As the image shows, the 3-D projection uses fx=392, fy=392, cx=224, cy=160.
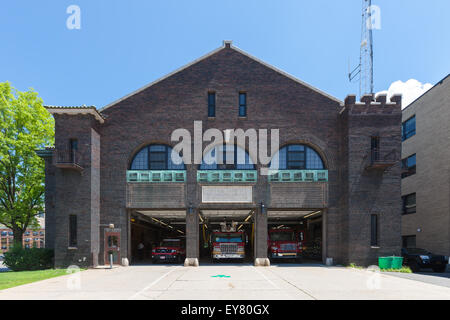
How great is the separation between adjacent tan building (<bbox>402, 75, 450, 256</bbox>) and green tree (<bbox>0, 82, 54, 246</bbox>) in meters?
29.9

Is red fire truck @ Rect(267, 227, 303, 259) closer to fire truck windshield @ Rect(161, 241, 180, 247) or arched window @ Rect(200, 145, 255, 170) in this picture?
arched window @ Rect(200, 145, 255, 170)

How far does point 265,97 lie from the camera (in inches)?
1001

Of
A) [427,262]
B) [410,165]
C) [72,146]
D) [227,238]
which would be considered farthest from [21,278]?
[410,165]

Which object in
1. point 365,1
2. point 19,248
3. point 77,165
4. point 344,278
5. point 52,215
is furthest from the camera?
point 365,1

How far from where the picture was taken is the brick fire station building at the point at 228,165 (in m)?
23.6

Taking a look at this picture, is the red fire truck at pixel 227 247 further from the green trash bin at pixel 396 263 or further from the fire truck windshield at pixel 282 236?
the green trash bin at pixel 396 263

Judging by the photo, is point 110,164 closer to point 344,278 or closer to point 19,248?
point 19,248

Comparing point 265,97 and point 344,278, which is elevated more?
point 265,97

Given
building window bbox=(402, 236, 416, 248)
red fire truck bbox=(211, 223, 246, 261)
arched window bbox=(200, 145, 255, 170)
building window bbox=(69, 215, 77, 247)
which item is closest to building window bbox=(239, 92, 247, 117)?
arched window bbox=(200, 145, 255, 170)

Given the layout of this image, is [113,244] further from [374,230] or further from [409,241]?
[409,241]

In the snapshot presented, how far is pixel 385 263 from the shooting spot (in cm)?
2273

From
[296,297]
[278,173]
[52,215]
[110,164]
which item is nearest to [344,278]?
[296,297]
